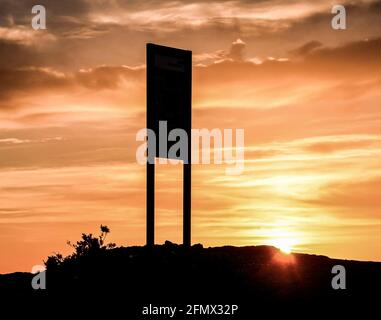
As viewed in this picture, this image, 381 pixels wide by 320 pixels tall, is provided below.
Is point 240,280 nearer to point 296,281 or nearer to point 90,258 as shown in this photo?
point 296,281

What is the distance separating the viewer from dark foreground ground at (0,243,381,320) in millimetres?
17109

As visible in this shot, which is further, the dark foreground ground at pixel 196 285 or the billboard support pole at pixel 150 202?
the billboard support pole at pixel 150 202

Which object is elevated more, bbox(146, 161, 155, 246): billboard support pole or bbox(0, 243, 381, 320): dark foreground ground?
bbox(146, 161, 155, 246): billboard support pole

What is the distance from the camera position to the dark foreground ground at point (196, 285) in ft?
56.1

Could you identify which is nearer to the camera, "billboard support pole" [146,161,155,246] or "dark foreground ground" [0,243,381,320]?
"dark foreground ground" [0,243,381,320]

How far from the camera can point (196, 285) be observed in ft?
60.0

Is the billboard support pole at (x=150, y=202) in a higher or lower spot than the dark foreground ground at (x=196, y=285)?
higher

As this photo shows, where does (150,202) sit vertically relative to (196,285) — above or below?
above

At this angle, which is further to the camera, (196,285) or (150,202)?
(150,202)
